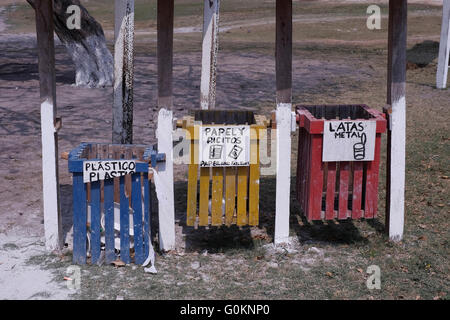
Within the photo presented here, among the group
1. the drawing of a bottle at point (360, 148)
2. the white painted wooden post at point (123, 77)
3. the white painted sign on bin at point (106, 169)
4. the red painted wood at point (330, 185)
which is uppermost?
the white painted wooden post at point (123, 77)

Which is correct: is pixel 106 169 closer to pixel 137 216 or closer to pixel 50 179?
pixel 137 216

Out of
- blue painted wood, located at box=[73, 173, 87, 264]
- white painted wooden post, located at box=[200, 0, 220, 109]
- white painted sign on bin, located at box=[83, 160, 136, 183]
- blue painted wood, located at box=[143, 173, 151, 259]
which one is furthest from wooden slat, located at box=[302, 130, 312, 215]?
white painted wooden post, located at box=[200, 0, 220, 109]

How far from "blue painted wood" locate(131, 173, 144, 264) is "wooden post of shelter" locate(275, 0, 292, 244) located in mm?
1346

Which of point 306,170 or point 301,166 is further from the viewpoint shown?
point 301,166

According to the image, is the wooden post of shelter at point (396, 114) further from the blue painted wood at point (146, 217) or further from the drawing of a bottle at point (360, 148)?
the blue painted wood at point (146, 217)

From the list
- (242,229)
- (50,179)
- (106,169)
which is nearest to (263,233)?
(242,229)

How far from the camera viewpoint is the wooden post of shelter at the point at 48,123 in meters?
5.87

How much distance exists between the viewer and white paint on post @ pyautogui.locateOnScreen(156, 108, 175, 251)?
6.04m

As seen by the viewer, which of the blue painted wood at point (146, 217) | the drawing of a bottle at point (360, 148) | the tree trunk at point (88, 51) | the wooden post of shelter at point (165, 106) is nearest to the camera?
the blue painted wood at point (146, 217)

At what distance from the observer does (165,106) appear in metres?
6.05

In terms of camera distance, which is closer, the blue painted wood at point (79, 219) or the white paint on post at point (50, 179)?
the blue painted wood at point (79, 219)

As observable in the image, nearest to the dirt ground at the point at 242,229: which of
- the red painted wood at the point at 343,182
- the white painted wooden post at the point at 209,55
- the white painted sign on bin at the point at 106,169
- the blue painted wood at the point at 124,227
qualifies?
the blue painted wood at the point at 124,227

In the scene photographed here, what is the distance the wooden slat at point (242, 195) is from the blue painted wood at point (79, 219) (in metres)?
1.41

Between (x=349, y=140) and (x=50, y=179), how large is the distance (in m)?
2.81
